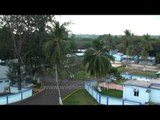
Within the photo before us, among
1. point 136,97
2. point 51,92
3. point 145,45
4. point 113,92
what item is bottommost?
point 113,92

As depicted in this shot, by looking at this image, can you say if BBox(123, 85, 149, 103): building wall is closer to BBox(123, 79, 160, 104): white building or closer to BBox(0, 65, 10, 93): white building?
BBox(123, 79, 160, 104): white building

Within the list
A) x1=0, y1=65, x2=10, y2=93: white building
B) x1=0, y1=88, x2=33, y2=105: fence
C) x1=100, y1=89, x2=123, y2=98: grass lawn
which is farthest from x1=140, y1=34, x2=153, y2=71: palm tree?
x1=0, y1=88, x2=33, y2=105: fence

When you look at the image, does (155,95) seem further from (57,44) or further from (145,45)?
(145,45)

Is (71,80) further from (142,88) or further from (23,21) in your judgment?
(142,88)

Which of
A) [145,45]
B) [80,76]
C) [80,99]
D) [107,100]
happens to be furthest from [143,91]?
[145,45]

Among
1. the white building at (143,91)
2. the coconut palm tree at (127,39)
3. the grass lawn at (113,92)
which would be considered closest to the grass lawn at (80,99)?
the grass lawn at (113,92)

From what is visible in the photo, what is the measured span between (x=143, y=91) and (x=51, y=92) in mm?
4377

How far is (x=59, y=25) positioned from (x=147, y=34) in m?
13.6

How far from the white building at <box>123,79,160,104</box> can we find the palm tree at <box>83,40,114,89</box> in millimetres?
1734

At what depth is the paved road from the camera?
10.1m

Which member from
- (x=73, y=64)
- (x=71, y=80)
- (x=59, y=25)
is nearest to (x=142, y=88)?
(x=59, y=25)

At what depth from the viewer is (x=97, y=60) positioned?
39.2 ft

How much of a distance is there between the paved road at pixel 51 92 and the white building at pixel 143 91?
118 inches
